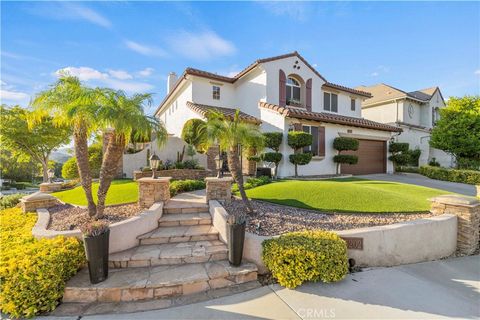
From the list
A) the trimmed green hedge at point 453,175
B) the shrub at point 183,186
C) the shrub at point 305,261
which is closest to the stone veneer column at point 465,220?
the shrub at point 305,261

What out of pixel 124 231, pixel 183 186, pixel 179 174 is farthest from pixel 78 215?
pixel 179 174

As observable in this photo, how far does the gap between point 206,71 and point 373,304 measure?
15841mm

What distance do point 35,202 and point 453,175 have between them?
22.4m

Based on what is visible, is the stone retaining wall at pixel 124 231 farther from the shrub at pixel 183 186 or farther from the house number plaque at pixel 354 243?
the house number plaque at pixel 354 243

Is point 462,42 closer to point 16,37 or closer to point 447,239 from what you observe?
point 447,239

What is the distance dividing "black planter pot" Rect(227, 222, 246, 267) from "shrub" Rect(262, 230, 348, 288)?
51cm

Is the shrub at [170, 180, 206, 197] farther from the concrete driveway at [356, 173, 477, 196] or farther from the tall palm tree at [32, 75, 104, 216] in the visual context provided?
the concrete driveway at [356, 173, 477, 196]

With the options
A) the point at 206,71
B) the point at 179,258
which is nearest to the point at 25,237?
the point at 179,258

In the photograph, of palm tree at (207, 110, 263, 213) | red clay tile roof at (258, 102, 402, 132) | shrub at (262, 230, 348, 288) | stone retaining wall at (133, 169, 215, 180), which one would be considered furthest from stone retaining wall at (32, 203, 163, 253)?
red clay tile roof at (258, 102, 402, 132)

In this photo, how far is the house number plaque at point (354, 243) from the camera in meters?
4.43

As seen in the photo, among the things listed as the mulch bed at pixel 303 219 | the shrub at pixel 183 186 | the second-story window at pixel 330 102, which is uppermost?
the second-story window at pixel 330 102

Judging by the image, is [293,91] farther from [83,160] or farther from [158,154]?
[83,160]

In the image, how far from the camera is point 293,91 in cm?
1595

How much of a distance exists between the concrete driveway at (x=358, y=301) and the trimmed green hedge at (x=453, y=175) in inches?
537
